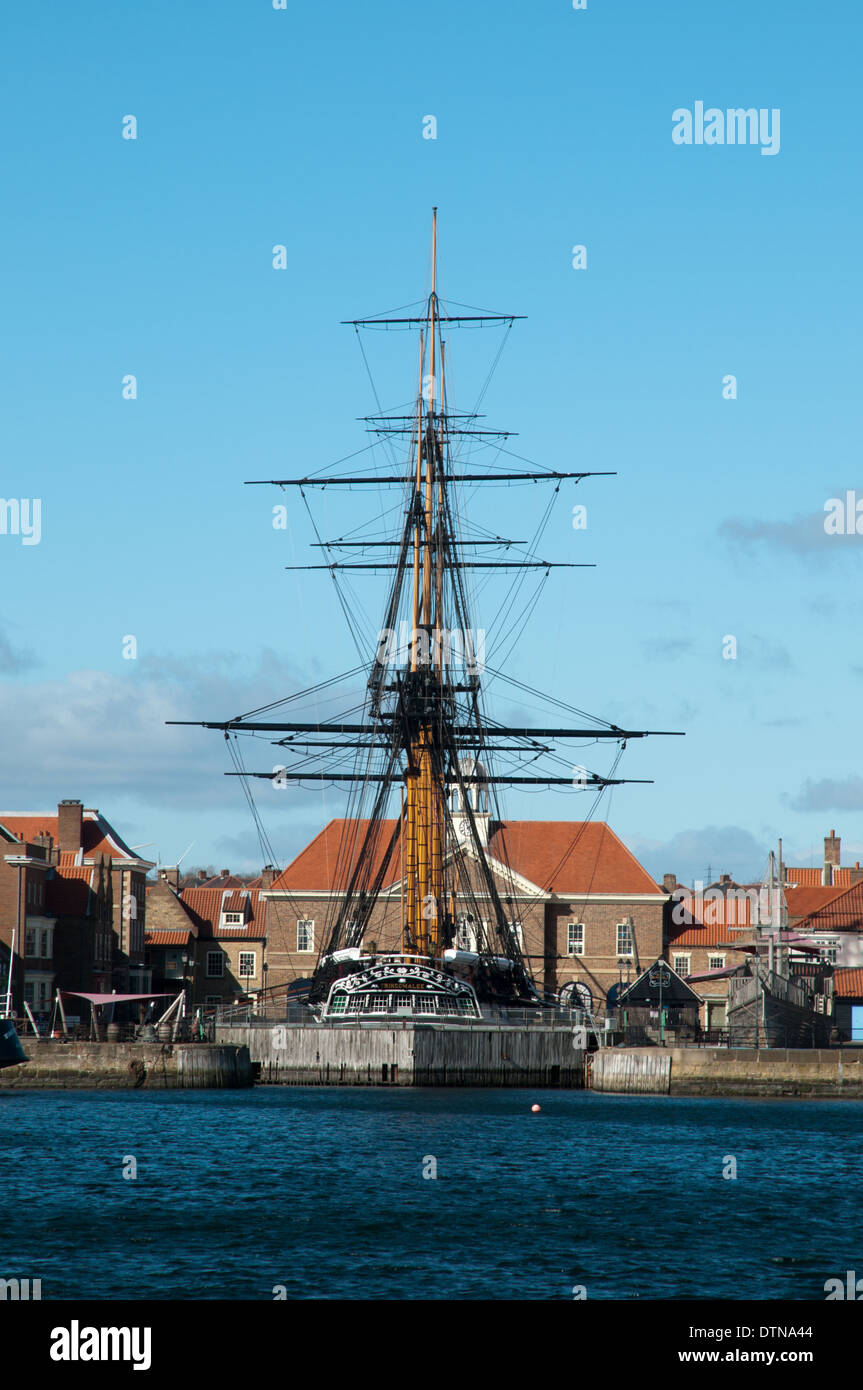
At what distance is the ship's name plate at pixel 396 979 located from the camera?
2414 inches

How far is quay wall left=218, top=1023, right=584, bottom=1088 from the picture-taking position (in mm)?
58156

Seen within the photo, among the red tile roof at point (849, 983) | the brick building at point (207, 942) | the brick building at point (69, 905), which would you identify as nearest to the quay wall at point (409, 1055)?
the brick building at point (69, 905)

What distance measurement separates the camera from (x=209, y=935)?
98.1 meters

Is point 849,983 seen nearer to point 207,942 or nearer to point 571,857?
point 571,857

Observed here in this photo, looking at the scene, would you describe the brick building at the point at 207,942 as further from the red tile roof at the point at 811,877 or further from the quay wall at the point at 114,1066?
the quay wall at the point at 114,1066

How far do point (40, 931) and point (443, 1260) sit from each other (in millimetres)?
50904

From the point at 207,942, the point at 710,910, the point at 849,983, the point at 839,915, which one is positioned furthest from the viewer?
the point at 710,910

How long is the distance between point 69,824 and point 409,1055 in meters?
33.0

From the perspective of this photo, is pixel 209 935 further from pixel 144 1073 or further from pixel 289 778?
pixel 144 1073

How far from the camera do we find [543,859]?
97.5 m

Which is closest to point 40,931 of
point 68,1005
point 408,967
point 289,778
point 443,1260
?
point 68,1005

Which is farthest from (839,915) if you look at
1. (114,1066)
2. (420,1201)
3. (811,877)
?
(420,1201)

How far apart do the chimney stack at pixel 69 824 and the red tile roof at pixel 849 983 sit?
34.5 metres
